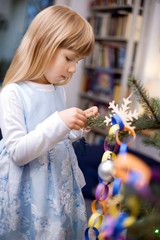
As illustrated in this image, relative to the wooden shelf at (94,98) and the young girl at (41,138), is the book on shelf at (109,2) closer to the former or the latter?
the wooden shelf at (94,98)

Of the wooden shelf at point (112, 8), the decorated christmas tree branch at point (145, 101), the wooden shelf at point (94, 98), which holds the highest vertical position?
the wooden shelf at point (112, 8)

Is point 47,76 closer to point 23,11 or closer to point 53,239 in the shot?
point 53,239

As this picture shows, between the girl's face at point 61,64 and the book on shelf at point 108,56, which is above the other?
the girl's face at point 61,64

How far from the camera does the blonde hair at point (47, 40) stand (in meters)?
0.73

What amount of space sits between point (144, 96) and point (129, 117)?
98 mm

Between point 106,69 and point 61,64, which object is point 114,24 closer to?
point 106,69

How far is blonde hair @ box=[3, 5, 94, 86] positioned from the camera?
73 cm

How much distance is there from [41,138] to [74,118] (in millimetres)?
101

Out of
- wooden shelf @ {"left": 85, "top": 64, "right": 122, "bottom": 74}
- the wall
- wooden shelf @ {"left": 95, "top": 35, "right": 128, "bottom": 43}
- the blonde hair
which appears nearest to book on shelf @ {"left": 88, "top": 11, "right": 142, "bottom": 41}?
wooden shelf @ {"left": 95, "top": 35, "right": 128, "bottom": 43}

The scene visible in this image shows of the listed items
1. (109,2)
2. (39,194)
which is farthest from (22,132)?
(109,2)

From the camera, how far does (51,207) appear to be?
72 centimetres

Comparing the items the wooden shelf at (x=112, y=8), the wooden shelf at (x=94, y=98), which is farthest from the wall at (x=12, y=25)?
the wooden shelf at (x=94, y=98)

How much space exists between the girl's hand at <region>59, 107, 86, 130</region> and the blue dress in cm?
11

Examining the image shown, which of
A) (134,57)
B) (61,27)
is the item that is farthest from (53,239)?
(134,57)
